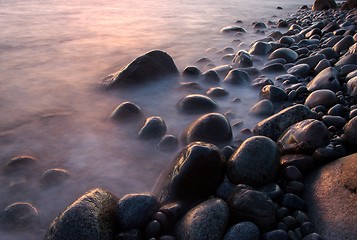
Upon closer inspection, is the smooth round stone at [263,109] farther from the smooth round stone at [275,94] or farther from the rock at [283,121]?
the rock at [283,121]

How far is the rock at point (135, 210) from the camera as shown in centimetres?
182

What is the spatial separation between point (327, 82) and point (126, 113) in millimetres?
2009

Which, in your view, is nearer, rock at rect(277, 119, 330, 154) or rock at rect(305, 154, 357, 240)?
rock at rect(305, 154, 357, 240)

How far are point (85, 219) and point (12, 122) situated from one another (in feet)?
6.73

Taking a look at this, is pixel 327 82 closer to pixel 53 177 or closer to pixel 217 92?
pixel 217 92

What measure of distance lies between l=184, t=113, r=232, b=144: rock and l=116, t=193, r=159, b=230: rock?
886 mm

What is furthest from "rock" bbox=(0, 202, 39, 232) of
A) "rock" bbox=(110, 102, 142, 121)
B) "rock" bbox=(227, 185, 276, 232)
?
"rock" bbox=(110, 102, 142, 121)

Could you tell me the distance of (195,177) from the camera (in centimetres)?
203

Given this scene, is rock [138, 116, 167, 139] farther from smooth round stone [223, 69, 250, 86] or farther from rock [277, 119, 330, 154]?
smooth round stone [223, 69, 250, 86]

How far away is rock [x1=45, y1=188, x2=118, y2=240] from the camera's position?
165 cm

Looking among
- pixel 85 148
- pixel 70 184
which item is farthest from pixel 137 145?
pixel 70 184

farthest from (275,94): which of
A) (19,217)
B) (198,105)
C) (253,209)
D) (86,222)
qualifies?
(19,217)

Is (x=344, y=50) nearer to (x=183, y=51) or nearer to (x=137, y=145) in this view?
(x=183, y=51)

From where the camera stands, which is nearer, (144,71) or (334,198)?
(334,198)
